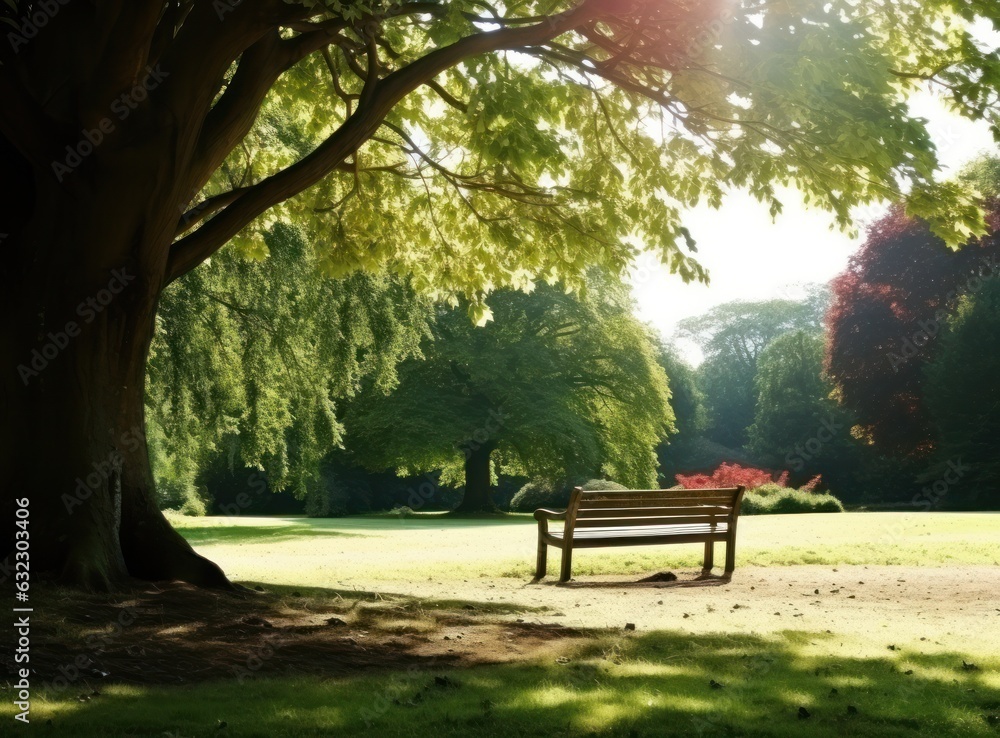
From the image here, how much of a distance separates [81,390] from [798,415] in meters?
54.5

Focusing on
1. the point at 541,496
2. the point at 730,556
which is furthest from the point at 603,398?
the point at 730,556

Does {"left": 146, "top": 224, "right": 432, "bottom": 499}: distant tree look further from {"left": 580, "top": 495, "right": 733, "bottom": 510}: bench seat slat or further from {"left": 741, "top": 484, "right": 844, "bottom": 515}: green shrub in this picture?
{"left": 741, "top": 484, "right": 844, "bottom": 515}: green shrub

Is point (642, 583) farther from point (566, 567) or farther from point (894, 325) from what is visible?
point (894, 325)

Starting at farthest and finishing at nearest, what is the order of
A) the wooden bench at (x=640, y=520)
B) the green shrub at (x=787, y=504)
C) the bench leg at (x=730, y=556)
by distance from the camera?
the green shrub at (x=787, y=504)
the bench leg at (x=730, y=556)
the wooden bench at (x=640, y=520)

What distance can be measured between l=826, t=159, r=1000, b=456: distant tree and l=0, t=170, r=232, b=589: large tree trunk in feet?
128

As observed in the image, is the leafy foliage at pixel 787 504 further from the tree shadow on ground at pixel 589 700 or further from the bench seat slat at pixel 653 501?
the tree shadow on ground at pixel 589 700

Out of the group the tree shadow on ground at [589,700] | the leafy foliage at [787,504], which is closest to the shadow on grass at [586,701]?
the tree shadow on ground at [589,700]

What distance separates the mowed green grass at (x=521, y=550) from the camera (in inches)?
545

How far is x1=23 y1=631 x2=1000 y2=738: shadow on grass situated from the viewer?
4738 millimetres

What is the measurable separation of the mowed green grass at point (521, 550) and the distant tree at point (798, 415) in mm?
28215

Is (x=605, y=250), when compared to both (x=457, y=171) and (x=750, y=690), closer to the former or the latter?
(x=457, y=171)

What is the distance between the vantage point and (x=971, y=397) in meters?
40.8

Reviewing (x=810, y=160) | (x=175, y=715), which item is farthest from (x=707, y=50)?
(x=175, y=715)

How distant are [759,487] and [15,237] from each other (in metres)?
29.8
